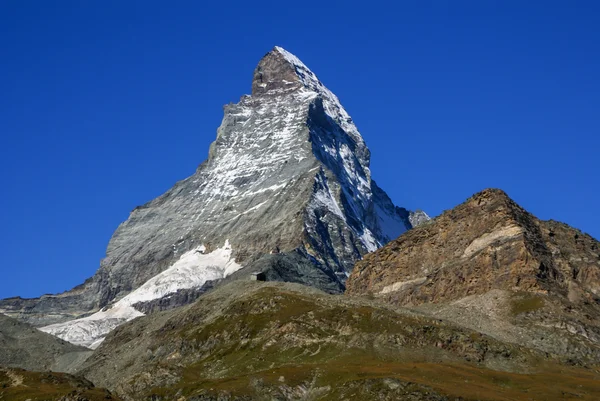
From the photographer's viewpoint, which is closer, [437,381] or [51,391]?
[437,381]

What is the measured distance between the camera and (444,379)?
616ft

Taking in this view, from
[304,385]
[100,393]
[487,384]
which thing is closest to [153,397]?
[100,393]

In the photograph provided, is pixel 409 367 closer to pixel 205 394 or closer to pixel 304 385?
pixel 304 385

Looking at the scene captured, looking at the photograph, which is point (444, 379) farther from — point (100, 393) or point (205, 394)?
point (100, 393)

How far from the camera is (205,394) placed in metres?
188

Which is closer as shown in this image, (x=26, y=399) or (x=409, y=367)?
(x=26, y=399)

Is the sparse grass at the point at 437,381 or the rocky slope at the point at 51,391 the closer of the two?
the sparse grass at the point at 437,381

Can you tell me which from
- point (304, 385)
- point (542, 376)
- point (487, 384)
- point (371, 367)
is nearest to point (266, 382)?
point (304, 385)

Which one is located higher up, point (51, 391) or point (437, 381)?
point (437, 381)

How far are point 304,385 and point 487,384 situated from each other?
98.4ft

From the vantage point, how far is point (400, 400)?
175 m

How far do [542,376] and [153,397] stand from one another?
67.1m

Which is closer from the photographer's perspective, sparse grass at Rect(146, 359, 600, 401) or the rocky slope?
sparse grass at Rect(146, 359, 600, 401)

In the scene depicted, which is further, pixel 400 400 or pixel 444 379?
pixel 444 379
